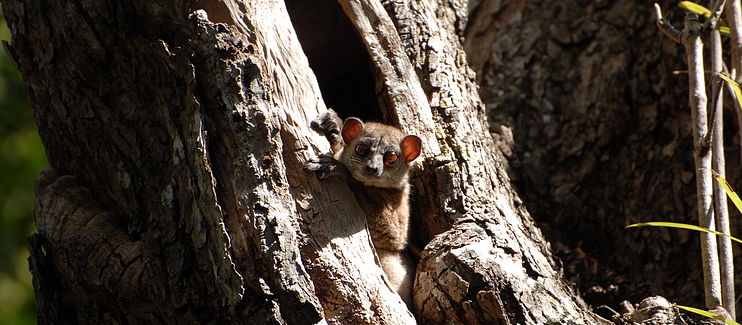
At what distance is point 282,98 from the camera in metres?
2.61

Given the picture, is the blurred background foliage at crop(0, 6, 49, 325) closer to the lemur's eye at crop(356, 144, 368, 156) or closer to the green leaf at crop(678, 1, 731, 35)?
the lemur's eye at crop(356, 144, 368, 156)

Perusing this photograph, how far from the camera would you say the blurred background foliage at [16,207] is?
472 centimetres

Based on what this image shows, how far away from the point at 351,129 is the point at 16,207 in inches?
132

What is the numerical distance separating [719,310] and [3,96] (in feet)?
18.9

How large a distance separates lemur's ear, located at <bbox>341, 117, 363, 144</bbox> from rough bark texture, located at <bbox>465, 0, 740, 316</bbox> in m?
1.10

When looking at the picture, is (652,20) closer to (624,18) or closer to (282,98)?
(624,18)

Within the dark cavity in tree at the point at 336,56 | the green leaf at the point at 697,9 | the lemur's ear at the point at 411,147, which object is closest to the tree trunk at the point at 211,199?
the lemur's ear at the point at 411,147

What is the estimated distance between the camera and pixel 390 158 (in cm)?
310

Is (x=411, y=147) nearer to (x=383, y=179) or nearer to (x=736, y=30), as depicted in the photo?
(x=383, y=179)

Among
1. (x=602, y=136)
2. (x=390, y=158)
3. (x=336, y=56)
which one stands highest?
(x=336, y=56)

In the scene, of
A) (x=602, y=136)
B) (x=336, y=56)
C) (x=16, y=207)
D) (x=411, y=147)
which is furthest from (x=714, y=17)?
(x=16, y=207)

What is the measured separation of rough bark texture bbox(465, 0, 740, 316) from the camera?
3400mm

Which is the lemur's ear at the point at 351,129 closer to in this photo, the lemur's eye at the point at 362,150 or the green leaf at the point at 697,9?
the lemur's eye at the point at 362,150

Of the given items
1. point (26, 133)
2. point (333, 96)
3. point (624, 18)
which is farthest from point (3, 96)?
point (624, 18)
